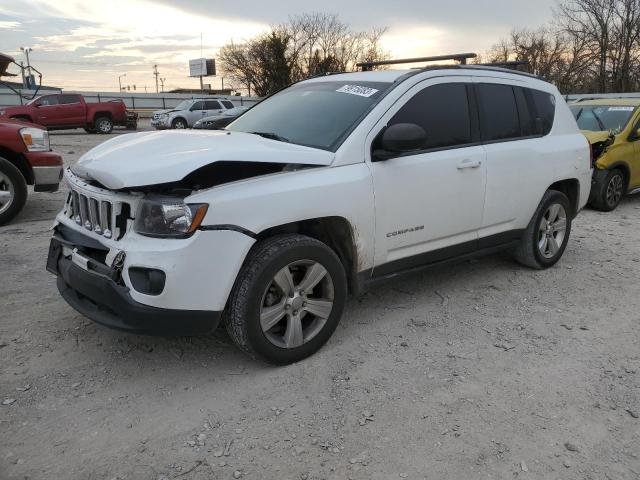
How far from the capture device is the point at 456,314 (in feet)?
13.6

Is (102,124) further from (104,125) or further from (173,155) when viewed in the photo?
(173,155)

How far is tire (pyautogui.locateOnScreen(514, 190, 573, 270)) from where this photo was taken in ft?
16.1

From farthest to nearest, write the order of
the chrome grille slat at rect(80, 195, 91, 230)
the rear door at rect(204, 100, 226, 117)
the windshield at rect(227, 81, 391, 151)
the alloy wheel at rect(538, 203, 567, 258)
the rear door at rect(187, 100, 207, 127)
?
1. the rear door at rect(204, 100, 226, 117)
2. the rear door at rect(187, 100, 207, 127)
3. the alloy wheel at rect(538, 203, 567, 258)
4. the windshield at rect(227, 81, 391, 151)
5. the chrome grille slat at rect(80, 195, 91, 230)

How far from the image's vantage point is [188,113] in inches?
1005

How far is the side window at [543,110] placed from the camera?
4820mm

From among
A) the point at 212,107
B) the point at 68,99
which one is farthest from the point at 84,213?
the point at 212,107

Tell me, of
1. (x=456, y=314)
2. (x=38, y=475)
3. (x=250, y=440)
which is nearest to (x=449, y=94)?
(x=456, y=314)

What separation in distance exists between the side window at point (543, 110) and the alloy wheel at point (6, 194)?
19.1 feet

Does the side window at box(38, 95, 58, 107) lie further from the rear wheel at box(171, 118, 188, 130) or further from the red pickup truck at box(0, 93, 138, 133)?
the rear wheel at box(171, 118, 188, 130)

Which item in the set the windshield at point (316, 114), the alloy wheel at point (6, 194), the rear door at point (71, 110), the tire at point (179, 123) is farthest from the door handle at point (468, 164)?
the tire at point (179, 123)

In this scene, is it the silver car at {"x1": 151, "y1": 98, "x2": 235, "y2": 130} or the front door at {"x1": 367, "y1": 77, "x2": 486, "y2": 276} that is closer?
the front door at {"x1": 367, "y1": 77, "x2": 486, "y2": 276}

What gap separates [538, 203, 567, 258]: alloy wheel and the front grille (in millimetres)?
3699

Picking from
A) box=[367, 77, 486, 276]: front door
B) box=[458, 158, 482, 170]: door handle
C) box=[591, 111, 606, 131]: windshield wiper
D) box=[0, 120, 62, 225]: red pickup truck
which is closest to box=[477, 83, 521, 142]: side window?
box=[367, 77, 486, 276]: front door

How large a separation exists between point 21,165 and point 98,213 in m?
4.39
